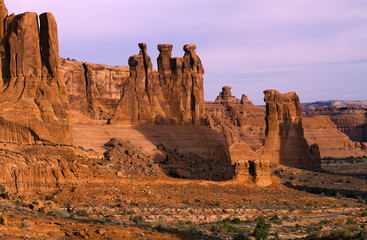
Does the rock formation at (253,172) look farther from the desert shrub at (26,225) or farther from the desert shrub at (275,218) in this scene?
the desert shrub at (26,225)

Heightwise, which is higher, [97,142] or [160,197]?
[97,142]

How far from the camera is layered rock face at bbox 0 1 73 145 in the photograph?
138ft

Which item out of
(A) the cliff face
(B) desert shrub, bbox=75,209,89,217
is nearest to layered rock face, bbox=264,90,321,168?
(B) desert shrub, bbox=75,209,89,217

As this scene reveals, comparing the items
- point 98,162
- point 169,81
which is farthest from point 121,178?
point 169,81

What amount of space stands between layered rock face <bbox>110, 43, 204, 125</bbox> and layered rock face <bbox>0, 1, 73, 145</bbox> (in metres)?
19.1

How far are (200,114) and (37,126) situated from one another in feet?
106

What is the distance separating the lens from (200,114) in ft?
238

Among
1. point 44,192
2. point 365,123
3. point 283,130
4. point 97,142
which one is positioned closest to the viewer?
point 44,192

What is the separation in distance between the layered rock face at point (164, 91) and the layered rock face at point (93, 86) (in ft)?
62.9

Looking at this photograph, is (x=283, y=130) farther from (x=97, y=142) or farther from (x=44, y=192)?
(x=44, y=192)

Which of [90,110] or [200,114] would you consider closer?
[200,114]

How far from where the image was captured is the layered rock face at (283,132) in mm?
86500

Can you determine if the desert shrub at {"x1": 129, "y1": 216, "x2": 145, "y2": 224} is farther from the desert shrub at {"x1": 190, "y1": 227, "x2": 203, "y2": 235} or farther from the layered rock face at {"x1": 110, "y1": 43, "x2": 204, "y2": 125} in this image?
the layered rock face at {"x1": 110, "y1": 43, "x2": 204, "y2": 125}

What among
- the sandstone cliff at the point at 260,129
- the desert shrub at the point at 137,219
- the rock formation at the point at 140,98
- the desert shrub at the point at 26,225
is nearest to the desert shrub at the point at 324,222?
the desert shrub at the point at 137,219
